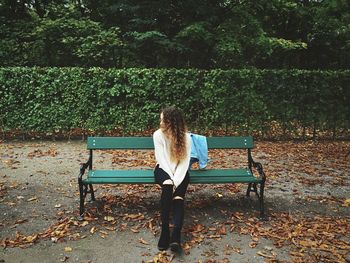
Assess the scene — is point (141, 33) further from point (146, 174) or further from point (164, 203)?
point (164, 203)

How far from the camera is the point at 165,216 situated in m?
4.43

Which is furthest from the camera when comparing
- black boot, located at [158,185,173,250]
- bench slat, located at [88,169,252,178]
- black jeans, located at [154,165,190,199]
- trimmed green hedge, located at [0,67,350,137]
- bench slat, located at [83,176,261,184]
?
trimmed green hedge, located at [0,67,350,137]

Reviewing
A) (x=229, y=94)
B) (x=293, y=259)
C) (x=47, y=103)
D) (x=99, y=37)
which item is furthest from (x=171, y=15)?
(x=293, y=259)

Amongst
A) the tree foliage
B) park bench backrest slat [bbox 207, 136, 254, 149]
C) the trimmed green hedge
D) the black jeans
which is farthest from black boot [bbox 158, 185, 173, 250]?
the tree foliage

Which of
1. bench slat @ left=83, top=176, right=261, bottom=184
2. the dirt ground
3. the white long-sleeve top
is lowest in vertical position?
the dirt ground

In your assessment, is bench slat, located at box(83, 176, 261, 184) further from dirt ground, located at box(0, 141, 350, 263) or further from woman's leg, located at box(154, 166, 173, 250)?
dirt ground, located at box(0, 141, 350, 263)

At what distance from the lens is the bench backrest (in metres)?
5.77

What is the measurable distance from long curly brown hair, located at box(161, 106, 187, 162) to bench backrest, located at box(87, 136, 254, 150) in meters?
1.04

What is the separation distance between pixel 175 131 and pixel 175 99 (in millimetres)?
6520

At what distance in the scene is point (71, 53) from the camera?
14227 mm

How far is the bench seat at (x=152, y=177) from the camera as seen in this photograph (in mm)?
5129

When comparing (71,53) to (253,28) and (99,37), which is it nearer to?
(99,37)

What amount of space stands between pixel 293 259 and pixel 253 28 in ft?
37.5

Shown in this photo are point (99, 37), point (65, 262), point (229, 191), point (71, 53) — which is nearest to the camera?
point (65, 262)
